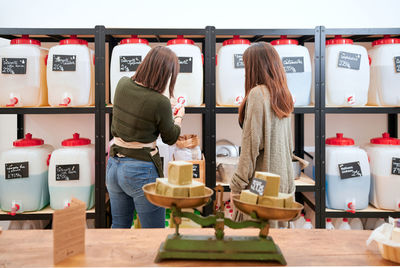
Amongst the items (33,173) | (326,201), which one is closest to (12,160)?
(33,173)

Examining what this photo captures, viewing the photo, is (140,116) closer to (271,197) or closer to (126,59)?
(126,59)

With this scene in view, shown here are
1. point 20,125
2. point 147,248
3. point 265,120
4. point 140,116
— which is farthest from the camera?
point 20,125

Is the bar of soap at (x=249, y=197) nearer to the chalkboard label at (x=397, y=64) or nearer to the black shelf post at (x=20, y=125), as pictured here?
the chalkboard label at (x=397, y=64)

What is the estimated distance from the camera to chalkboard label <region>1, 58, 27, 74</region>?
2088 millimetres

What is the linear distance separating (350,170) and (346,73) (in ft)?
2.18

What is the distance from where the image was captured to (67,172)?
83.6 inches

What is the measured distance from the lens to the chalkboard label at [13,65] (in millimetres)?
2088

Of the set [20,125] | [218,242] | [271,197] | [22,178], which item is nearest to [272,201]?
[271,197]

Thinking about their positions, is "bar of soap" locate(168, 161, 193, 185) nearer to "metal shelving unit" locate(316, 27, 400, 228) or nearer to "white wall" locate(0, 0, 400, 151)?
"metal shelving unit" locate(316, 27, 400, 228)

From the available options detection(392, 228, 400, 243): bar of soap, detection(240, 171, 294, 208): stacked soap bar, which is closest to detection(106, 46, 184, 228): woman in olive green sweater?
detection(240, 171, 294, 208): stacked soap bar

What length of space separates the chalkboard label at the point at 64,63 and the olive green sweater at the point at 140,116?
69 centimetres

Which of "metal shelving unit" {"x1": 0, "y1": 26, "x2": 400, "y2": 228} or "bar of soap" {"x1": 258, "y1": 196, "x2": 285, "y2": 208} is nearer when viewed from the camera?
"bar of soap" {"x1": 258, "y1": 196, "x2": 285, "y2": 208}

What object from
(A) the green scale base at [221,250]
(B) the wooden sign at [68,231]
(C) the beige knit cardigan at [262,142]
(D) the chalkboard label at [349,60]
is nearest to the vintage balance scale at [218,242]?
(A) the green scale base at [221,250]

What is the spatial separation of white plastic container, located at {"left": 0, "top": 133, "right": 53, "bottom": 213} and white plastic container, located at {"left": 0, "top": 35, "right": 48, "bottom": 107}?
303mm
